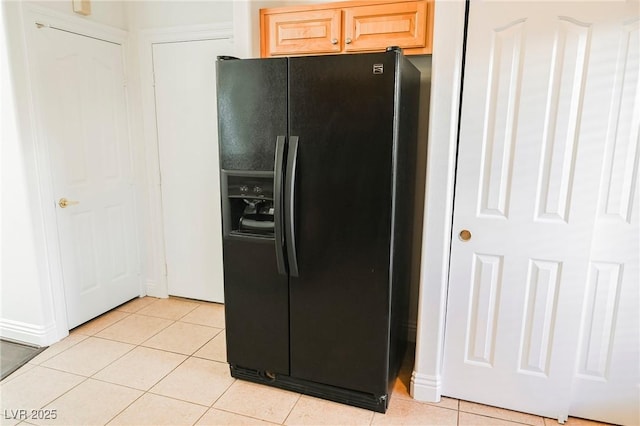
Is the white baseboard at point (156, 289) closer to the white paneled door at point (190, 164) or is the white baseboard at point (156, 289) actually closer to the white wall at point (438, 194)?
the white paneled door at point (190, 164)

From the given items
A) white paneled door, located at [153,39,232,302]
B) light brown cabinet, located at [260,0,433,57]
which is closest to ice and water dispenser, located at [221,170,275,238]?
light brown cabinet, located at [260,0,433,57]

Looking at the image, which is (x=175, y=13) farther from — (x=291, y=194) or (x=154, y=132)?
(x=291, y=194)

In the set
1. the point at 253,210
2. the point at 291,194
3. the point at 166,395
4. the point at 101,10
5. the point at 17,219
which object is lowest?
the point at 166,395

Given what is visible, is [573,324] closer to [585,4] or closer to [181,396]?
[585,4]

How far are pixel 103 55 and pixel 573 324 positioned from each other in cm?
349

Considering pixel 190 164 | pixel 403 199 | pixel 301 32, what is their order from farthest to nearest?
pixel 190 164 < pixel 301 32 < pixel 403 199

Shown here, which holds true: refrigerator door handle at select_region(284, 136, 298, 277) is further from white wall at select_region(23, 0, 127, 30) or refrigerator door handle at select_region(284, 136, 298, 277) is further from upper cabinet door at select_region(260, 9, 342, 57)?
white wall at select_region(23, 0, 127, 30)

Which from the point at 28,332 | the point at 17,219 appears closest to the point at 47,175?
the point at 17,219

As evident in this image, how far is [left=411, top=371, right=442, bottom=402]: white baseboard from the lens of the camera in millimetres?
2197

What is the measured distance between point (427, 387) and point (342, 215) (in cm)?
107

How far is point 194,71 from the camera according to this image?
10.3ft

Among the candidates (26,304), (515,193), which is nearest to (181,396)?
(26,304)

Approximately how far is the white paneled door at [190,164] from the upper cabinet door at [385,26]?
111 centimetres

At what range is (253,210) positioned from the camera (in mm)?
2170
